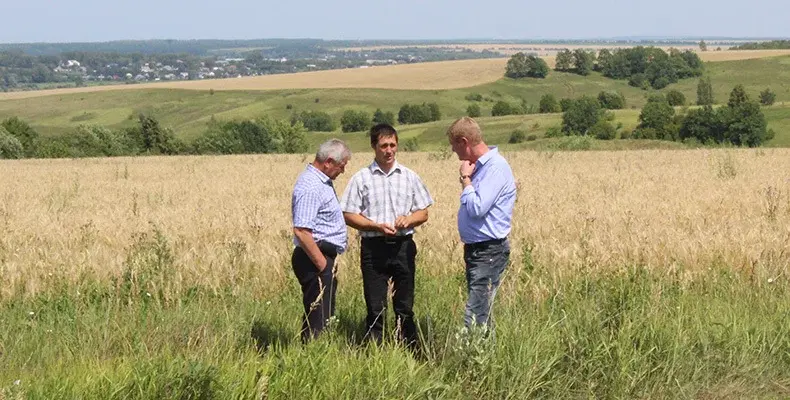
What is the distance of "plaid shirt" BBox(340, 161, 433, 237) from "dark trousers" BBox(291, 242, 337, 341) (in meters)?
0.36

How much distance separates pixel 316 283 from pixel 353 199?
2.31ft

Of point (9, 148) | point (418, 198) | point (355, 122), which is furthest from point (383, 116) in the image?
point (418, 198)

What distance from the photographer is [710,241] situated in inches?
396

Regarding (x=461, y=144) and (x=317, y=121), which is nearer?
(x=461, y=144)

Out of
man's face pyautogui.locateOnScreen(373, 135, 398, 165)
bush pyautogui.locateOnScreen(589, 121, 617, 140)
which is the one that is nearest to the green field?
bush pyautogui.locateOnScreen(589, 121, 617, 140)

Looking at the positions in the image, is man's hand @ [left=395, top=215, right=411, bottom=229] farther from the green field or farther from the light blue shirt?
the green field

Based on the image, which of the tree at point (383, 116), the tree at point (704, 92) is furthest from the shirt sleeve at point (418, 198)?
the tree at point (704, 92)

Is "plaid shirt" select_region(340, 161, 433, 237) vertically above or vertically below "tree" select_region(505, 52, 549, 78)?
above

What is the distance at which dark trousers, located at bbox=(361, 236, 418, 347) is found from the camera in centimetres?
669

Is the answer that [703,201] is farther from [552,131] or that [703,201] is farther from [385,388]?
[552,131]

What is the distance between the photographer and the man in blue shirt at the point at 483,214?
6.16 meters

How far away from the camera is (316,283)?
21.5 feet

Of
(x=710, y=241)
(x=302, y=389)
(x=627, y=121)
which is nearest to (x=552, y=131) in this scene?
(x=627, y=121)

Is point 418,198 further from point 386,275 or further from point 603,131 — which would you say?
point 603,131
